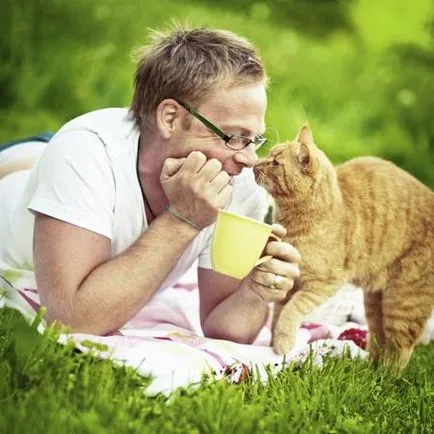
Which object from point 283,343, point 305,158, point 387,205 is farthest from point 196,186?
point 387,205

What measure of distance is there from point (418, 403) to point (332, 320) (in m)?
0.95

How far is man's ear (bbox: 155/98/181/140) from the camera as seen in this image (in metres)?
2.30

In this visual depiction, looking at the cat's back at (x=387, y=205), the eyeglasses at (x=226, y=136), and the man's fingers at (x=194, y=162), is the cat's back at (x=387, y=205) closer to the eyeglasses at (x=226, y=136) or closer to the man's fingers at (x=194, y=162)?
the eyeglasses at (x=226, y=136)

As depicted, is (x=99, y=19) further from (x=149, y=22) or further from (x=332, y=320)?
(x=332, y=320)

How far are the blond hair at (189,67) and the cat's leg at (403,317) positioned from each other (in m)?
0.80

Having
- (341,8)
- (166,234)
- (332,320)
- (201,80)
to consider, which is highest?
(341,8)

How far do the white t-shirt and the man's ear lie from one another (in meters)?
0.13

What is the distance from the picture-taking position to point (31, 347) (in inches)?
75.9

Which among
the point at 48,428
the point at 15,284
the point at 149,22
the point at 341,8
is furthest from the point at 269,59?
the point at 48,428

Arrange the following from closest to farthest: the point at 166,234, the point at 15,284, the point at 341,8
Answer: the point at 166,234 → the point at 15,284 → the point at 341,8

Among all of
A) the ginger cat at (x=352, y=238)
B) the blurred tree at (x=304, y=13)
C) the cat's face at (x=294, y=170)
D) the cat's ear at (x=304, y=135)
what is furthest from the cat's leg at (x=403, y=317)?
the blurred tree at (x=304, y=13)

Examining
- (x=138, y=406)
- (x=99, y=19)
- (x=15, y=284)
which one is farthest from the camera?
(x=99, y=19)

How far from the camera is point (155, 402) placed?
190 cm

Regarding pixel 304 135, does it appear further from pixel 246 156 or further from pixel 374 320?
pixel 374 320
